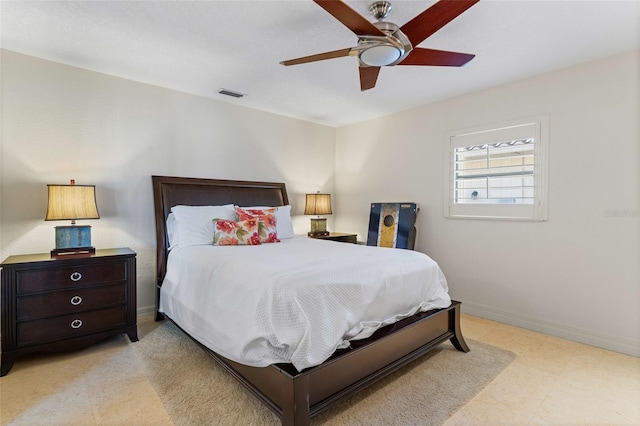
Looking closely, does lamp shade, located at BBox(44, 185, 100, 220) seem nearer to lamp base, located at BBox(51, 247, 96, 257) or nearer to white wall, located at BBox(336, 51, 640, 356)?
lamp base, located at BBox(51, 247, 96, 257)

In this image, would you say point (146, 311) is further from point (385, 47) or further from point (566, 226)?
point (566, 226)

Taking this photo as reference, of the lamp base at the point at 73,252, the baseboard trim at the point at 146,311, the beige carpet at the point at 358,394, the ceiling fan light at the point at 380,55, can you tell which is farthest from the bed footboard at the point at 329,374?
the ceiling fan light at the point at 380,55

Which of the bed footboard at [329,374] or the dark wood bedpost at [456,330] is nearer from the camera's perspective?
the bed footboard at [329,374]

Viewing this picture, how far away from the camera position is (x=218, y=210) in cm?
347

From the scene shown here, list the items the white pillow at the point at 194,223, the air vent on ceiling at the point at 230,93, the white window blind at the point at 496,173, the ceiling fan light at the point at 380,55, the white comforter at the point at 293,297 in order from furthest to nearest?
the air vent on ceiling at the point at 230,93, the white window blind at the point at 496,173, the white pillow at the point at 194,223, the ceiling fan light at the point at 380,55, the white comforter at the point at 293,297

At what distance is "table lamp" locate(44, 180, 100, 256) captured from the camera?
2.70m

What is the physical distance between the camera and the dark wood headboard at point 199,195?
3.40 m

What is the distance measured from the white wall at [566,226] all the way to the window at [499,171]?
0.09 m

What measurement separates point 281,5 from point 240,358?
7.24 feet

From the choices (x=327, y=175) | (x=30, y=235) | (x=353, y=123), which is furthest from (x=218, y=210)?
(x=353, y=123)

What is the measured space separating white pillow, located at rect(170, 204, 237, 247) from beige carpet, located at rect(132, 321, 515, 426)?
3.04 ft

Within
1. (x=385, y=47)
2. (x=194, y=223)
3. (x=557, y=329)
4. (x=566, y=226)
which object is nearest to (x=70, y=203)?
(x=194, y=223)

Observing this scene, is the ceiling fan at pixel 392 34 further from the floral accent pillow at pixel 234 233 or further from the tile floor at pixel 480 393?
the tile floor at pixel 480 393

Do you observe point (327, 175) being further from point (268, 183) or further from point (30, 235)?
point (30, 235)
